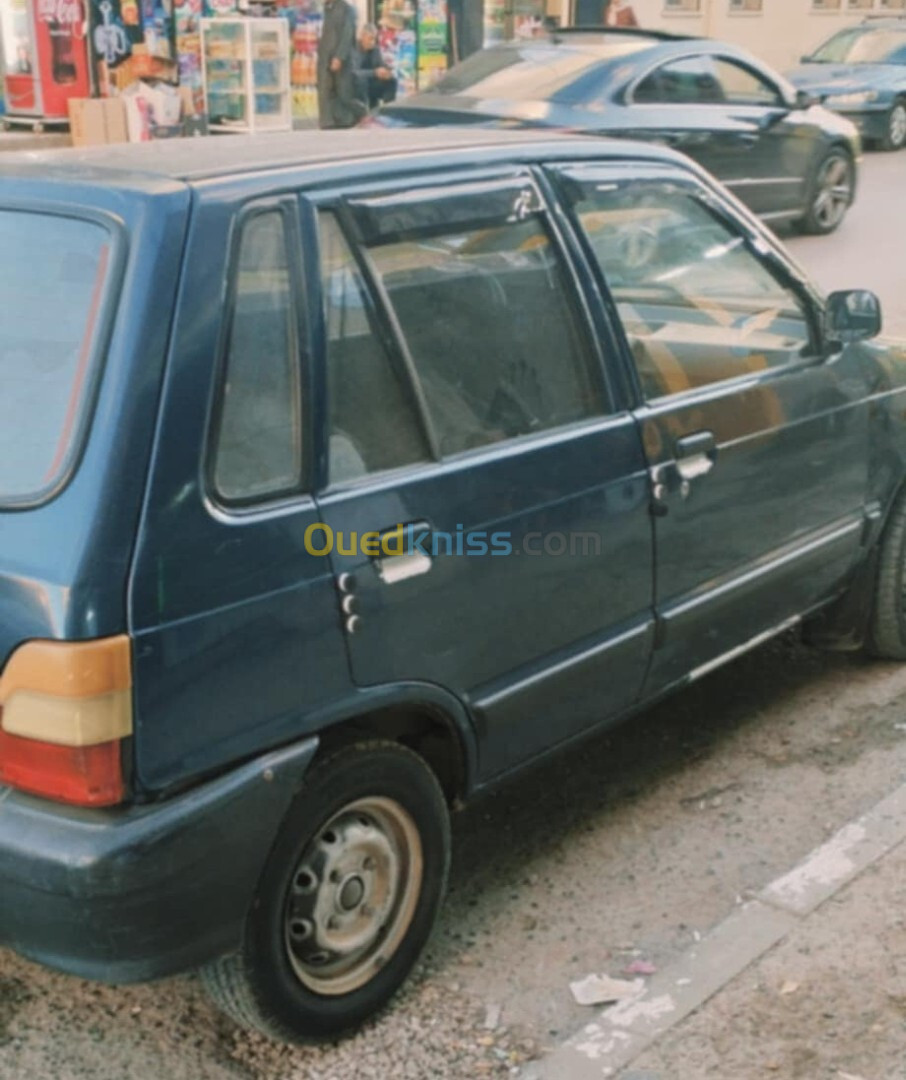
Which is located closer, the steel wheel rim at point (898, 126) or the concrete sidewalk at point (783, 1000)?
the concrete sidewalk at point (783, 1000)

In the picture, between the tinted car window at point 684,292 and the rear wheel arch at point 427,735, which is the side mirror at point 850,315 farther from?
the rear wheel arch at point 427,735

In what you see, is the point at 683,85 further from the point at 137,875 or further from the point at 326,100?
the point at 137,875

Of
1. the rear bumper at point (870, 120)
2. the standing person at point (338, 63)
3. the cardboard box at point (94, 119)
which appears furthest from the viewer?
the rear bumper at point (870, 120)

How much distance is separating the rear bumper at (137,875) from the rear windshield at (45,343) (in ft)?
1.90

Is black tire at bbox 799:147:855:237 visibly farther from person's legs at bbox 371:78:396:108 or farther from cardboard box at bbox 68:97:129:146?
cardboard box at bbox 68:97:129:146

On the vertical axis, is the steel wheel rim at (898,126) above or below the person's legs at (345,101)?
below

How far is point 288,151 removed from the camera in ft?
10.1

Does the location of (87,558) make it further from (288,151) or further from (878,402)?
(878,402)

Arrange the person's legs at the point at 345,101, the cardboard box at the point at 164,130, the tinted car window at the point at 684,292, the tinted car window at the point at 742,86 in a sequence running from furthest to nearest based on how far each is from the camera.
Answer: the cardboard box at the point at 164,130 → the person's legs at the point at 345,101 → the tinted car window at the point at 742,86 → the tinted car window at the point at 684,292

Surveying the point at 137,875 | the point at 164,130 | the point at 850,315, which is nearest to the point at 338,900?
the point at 137,875

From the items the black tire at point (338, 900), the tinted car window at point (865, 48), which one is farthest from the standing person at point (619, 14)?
the black tire at point (338, 900)

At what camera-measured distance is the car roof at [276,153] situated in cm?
284

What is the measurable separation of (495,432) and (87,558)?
3.57 ft

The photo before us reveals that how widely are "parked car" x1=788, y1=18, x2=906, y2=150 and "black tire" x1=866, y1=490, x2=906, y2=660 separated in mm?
16221
